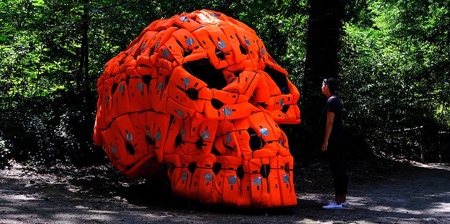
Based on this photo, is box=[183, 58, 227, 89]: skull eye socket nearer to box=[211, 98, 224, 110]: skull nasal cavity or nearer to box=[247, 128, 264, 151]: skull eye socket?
box=[211, 98, 224, 110]: skull nasal cavity

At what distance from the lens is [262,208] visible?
6.50 meters

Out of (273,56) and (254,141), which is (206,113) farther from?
(273,56)

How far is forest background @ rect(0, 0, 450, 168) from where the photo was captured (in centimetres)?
1099

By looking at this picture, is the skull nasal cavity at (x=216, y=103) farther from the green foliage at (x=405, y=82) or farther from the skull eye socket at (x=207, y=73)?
the green foliage at (x=405, y=82)

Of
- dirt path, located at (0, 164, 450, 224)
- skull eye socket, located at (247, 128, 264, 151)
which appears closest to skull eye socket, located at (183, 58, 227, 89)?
skull eye socket, located at (247, 128, 264, 151)

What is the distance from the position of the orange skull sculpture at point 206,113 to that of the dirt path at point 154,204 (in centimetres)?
37

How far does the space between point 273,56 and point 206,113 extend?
5840mm

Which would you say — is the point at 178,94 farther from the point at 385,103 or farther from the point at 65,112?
the point at 385,103

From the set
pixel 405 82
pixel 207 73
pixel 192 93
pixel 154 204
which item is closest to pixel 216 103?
pixel 192 93

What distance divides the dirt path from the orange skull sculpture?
Result: 1.20 feet

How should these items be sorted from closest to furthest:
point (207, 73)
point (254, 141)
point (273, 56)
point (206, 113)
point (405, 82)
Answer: point (206, 113) < point (254, 141) < point (207, 73) < point (273, 56) < point (405, 82)

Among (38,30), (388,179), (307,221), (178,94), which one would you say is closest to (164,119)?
(178,94)

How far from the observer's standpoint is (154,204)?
7.25 meters

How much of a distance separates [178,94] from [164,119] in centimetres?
53
